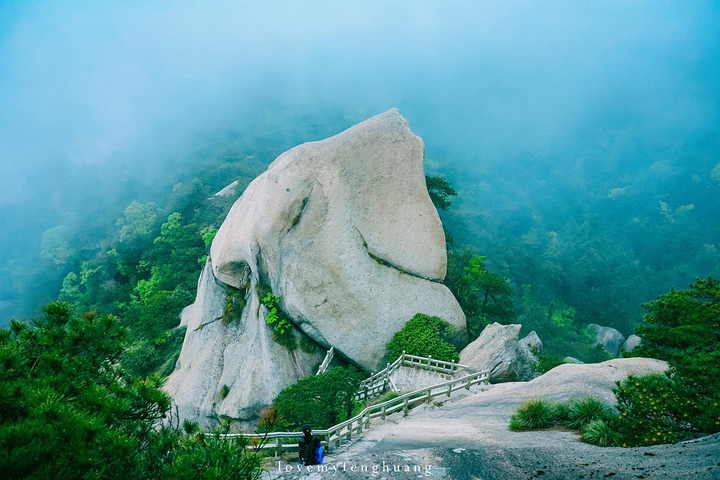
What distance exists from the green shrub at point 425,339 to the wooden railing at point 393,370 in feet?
1.06

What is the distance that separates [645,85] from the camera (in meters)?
109

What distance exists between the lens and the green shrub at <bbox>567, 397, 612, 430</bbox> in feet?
28.3

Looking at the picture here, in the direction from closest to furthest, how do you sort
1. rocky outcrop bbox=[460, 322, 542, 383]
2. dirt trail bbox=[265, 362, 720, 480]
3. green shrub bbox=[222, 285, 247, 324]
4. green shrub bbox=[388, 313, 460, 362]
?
dirt trail bbox=[265, 362, 720, 480] < rocky outcrop bbox=[460, 322, 542, 383] < green shrub bbox=[388, 313, 460, 362] < green shrub bbox=[222, 285, 247, 324]

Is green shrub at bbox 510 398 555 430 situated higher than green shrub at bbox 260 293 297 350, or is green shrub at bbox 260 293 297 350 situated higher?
green shrub at bbox 260 293 297 350

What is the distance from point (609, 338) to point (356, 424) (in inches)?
1670

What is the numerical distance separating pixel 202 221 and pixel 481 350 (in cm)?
4300

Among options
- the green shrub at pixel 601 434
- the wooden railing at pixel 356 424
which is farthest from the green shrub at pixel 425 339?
the green shrub at pixel 601 434

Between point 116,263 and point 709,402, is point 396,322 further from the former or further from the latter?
point 116,263

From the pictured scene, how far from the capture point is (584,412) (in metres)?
8.76

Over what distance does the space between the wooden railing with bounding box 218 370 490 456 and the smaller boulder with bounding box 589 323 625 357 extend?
35130 millimetres

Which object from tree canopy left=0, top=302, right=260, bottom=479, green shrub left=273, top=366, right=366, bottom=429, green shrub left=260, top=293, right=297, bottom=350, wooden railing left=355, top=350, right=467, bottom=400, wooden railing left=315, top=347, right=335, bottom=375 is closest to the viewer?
tree canopy left=0, top=302, right=260, bottom=479

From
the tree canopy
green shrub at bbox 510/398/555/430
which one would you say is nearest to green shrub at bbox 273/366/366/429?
green shrub at bbox 510/398/555/430

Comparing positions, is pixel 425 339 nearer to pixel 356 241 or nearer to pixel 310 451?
pixel 356 241

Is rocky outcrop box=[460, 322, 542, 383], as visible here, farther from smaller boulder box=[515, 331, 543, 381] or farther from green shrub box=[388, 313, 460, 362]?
green shrub box=[388, 313, 460, 362]
